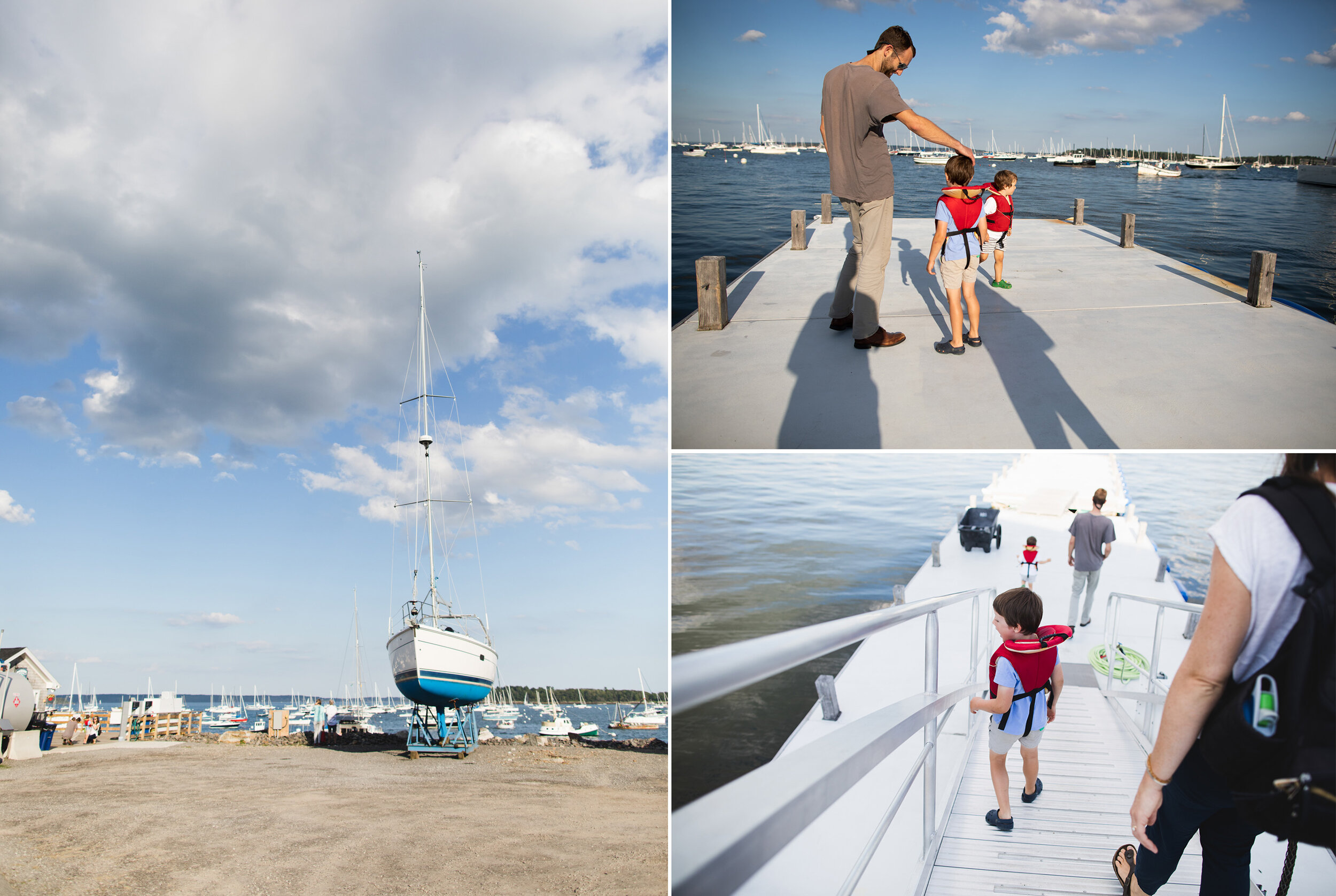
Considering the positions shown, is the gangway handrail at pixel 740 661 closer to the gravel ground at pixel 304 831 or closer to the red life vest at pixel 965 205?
the red life vest at pixel 965 205

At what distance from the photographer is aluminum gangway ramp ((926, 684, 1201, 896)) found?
2.50m

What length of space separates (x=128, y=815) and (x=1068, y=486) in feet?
50.5

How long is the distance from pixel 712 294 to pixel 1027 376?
1.97 metres

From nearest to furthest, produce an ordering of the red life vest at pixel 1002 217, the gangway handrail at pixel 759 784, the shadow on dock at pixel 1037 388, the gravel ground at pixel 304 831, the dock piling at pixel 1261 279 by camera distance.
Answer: the gangway handrail at pixel 759 784
the shadow on dock at pixel 1037 388
the dock piling at pixel 1261 279
the red life vest at pixel 1002 217
the gravel ground at pixel 304 831

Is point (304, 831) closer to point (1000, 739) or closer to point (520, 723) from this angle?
point (1000, 739)

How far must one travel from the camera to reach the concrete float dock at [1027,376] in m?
3.42

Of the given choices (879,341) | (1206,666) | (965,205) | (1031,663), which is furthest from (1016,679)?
(965,205)

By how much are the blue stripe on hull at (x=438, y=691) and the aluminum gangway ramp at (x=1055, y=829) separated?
61.0 ft

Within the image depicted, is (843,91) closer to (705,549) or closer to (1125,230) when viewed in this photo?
(1125,230)

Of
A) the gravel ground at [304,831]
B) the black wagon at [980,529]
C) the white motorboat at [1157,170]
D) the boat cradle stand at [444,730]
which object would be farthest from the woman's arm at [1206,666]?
the white motorboat at [1157,170]

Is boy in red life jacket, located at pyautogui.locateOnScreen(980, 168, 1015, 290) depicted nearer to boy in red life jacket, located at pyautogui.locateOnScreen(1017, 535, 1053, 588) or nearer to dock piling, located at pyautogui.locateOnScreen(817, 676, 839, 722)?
boy in red life jacket, located at pyautogui.locateOnScreen(1017, 535, 1053, 588)

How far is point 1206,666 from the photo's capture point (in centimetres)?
124

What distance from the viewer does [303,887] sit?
880 centimetres

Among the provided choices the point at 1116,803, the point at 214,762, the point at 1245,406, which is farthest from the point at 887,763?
the point at 214,762
